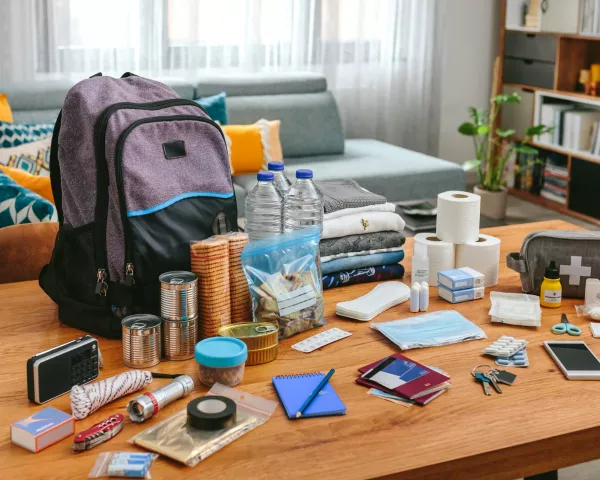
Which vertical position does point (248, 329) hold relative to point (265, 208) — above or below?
below

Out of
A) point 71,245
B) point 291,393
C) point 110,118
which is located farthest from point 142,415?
point 110,118

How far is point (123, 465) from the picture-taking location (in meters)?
1.12

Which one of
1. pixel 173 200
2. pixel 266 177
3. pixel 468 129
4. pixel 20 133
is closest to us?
pixel 173 200

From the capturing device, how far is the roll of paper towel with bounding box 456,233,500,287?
1.84 meters

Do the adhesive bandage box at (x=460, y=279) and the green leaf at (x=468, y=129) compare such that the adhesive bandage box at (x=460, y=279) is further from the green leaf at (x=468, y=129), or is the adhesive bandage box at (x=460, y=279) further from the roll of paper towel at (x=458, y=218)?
the green leaf at (x=468, y=129)

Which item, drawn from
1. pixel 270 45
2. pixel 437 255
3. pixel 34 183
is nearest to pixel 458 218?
pixel 437 255

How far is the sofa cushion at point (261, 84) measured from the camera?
4262 millimetres

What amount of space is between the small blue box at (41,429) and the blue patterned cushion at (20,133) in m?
2.29

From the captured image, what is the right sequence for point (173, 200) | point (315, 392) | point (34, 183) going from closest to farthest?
point (315, 392) → point (173, 200) → point (34, 183)

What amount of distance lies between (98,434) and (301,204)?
0.67 metres

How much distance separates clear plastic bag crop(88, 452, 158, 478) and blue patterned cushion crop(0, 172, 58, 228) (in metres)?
1.05

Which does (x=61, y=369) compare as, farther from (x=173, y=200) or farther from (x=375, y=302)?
(x=375, y=302)

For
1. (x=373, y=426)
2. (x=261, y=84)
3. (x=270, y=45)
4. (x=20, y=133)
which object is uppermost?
(x=270, y=45)

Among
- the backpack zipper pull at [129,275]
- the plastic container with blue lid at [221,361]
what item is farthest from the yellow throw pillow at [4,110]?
the plastic container with blue lid at [221,361]
